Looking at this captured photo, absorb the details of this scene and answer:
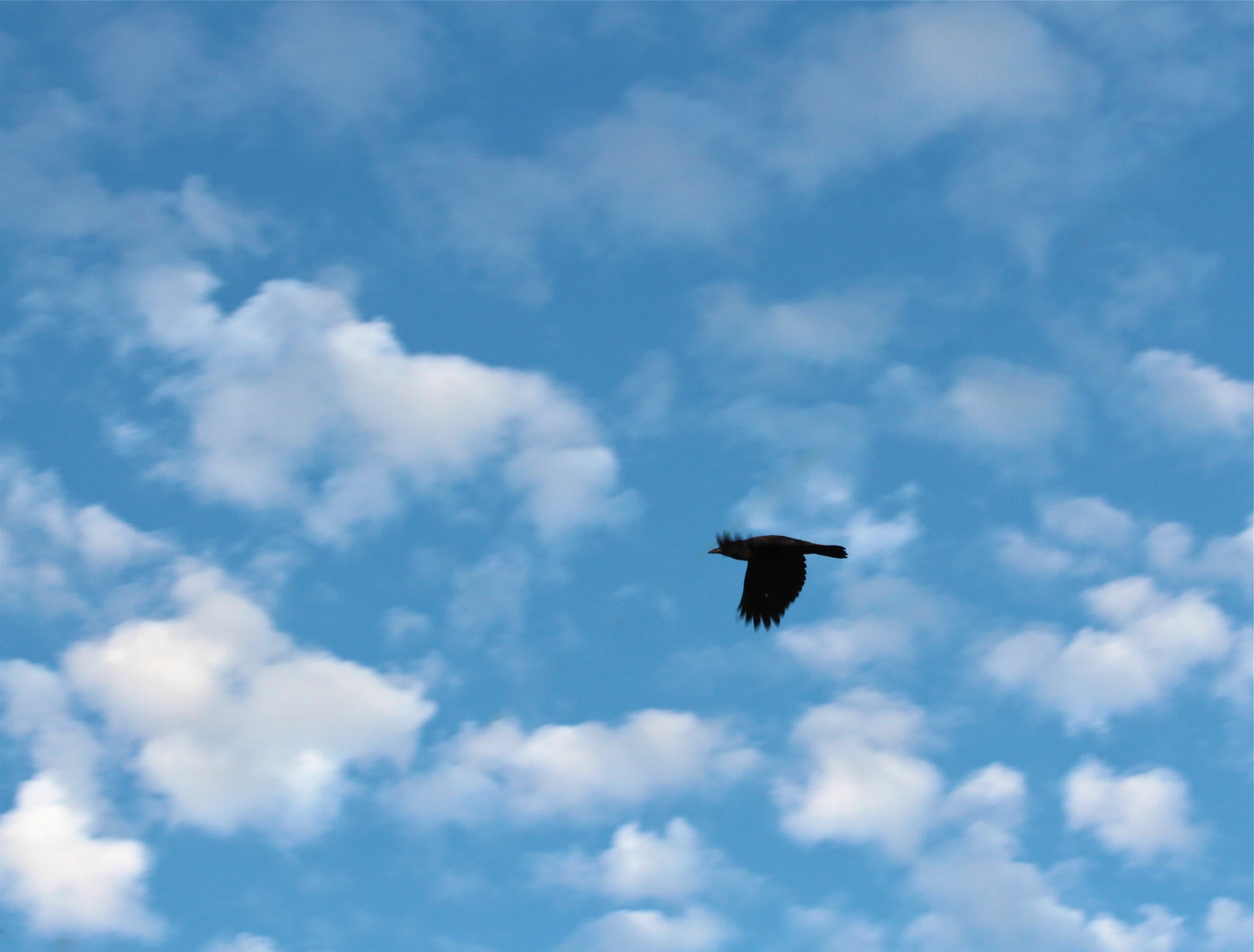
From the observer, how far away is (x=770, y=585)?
26016 millimetres

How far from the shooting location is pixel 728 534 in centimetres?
2603

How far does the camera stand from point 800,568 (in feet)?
85.5

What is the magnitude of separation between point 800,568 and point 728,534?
2.06 meters

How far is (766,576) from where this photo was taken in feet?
85.4

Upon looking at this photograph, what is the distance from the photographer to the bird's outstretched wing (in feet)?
84.6

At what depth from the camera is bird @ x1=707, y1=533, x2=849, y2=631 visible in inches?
1013

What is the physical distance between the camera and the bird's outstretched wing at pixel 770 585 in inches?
1016

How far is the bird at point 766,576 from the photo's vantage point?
1013 inches

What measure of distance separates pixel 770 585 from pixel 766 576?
248 mm
